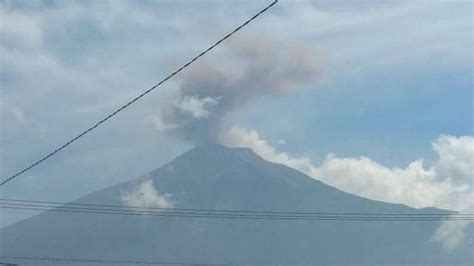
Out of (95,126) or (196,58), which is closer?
(196,58)

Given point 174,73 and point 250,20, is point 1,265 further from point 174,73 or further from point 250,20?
point 250,20

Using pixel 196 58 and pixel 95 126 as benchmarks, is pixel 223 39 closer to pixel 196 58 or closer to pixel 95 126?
pixel 196 58

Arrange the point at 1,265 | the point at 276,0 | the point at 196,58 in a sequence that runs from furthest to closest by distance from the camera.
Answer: the point at 1,265, the point at 196,58, the point at 276,0

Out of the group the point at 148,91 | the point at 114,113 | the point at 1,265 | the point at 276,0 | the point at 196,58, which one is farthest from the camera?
the point at 1,265

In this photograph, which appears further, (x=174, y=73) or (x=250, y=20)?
(x=174, y=73)

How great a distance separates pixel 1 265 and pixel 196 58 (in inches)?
1128

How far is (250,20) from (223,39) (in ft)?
3.84

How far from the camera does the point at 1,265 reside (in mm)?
46812

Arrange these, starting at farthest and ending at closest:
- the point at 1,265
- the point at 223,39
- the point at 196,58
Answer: the point at 1,265 → the point at 196,58 → the point at 223,39

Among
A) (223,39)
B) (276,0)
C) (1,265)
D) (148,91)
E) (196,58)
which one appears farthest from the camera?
(1,265)

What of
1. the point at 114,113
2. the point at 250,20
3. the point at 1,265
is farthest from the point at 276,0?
the point at 1,265

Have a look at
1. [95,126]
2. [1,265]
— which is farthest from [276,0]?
[1,265]

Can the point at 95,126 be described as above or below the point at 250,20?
above

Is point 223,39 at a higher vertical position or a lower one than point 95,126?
lower
